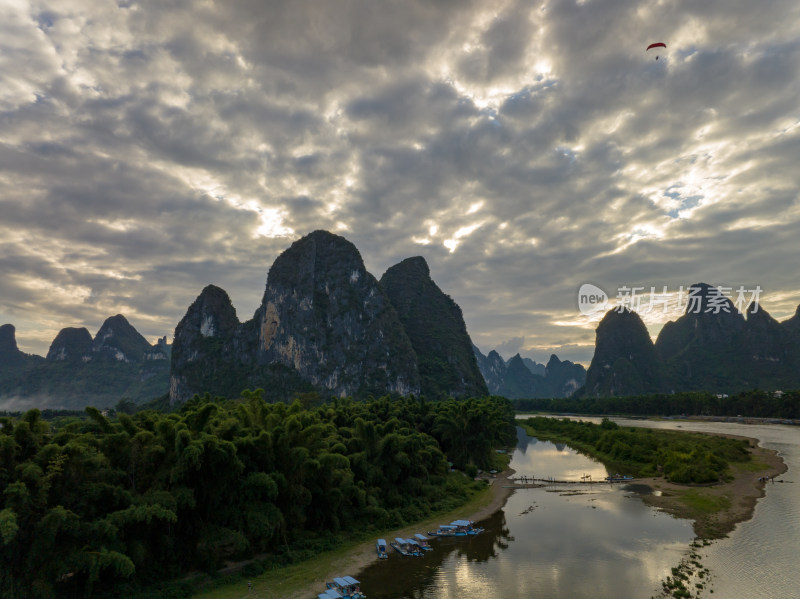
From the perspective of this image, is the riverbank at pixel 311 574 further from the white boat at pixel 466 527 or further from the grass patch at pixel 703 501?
the grass patch at pixel 703 501

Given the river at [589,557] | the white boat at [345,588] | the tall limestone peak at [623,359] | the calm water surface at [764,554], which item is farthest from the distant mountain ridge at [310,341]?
the white boat at [345,588]

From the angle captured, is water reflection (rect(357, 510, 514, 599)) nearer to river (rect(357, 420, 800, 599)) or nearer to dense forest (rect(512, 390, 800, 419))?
river (rect(357, 420, 800, 599))

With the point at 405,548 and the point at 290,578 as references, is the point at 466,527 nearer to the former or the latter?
the point at 405,548

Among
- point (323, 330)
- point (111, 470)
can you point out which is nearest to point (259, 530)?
point (111, 470)

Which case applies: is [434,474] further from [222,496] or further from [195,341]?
[195,341]

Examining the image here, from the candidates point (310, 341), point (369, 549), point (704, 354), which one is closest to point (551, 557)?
point (369, 549)
